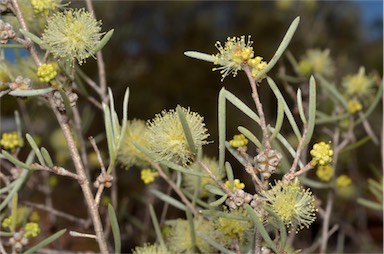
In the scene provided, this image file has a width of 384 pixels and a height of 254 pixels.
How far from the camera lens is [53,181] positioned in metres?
0.90

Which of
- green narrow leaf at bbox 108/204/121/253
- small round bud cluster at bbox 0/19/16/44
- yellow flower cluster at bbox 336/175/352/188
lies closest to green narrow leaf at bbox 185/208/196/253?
green narrow leaf at bbox 108/204/121/253

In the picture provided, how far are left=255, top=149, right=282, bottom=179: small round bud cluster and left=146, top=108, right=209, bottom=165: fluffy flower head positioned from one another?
44 mm

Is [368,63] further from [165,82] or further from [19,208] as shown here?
[19,208]

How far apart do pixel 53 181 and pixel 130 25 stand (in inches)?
51.6

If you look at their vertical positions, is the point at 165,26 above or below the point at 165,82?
above

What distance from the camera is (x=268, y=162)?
0.41 meters

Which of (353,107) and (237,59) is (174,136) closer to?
(237,59)

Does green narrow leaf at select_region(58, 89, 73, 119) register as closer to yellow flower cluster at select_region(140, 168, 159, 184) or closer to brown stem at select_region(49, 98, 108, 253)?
brown stem at select_region(49, 98, 108, 253)

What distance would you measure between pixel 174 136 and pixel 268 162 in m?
0.07

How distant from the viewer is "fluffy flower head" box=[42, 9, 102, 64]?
1.49 feet

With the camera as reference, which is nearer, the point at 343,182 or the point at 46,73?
the point at 46,73

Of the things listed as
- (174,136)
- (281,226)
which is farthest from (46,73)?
(281,226)

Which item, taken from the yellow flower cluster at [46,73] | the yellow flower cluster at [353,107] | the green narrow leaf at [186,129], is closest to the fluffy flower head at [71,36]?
the yellow flower cluster at [46,73]

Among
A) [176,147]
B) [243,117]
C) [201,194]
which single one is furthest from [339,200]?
[176,147]
